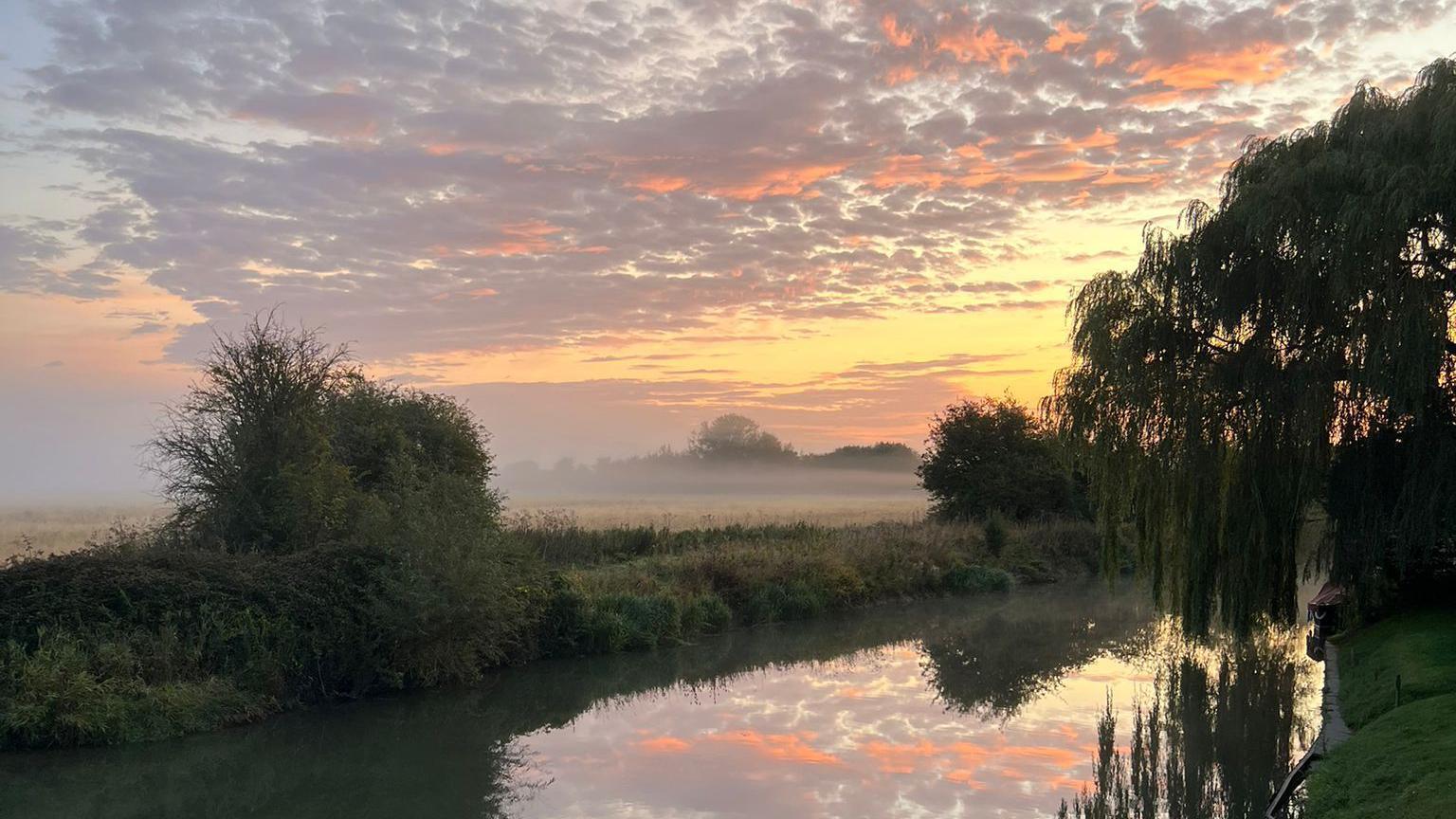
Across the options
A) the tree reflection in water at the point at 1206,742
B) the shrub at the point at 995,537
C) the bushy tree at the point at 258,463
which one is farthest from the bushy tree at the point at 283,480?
the shrub at the point at 995,537

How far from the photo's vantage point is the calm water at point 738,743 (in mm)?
11531

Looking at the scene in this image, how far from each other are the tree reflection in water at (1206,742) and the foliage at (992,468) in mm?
20675

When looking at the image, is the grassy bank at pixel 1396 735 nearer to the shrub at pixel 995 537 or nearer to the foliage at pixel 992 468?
the shrub at pixel 995 537

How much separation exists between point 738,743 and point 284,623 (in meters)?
6.61

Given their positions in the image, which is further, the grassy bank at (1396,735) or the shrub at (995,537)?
the shrub at (995,537)

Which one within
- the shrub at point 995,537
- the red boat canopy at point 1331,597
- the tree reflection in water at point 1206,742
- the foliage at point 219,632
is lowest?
the tree reflection in water at point 1206,742

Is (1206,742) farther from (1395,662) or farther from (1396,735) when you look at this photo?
(1396,735)

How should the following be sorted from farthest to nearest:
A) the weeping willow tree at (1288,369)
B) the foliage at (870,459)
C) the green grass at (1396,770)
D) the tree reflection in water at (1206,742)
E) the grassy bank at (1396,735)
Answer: the foliage at (870,459)
the weeping willow tree at (1288,369)
the tree reflection in water at (1206,742)
the grassy bank at (1396,735)
the green grass at (1396,770)

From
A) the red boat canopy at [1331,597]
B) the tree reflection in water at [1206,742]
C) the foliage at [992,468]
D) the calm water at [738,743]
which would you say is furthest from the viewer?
the foliage at [992,468]

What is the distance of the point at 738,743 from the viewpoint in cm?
1421

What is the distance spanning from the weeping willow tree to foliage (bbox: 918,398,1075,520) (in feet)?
77.6

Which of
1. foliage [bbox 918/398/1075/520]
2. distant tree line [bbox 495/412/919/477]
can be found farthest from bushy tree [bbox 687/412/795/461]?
foliage [bbox 918/398/1075/520]

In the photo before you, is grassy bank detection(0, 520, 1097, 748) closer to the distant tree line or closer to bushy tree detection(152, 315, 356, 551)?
bushy tree detection(152, 315, 356, 551)

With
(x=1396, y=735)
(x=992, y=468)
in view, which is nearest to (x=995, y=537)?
(x=992, y=468)
